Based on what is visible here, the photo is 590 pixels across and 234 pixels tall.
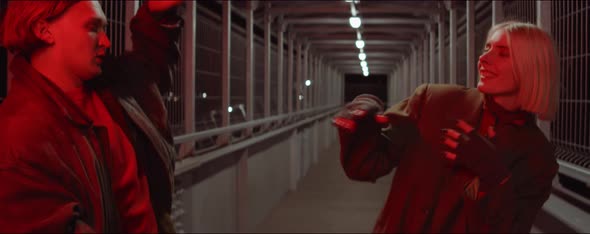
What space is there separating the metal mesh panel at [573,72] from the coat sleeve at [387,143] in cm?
136

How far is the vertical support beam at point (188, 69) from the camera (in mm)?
3223

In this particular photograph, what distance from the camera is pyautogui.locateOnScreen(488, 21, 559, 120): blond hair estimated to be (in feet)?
2.28

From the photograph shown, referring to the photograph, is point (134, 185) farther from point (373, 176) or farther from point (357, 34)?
point (357, 34)

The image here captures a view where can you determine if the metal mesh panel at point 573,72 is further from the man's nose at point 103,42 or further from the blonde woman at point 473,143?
the man's nose at point 103,42

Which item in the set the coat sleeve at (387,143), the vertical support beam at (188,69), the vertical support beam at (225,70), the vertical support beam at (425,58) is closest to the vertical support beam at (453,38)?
the vertical support beam at (425,58)

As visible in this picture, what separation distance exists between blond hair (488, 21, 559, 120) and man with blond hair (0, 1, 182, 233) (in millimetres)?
418

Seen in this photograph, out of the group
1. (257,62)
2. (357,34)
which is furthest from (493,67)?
(257,62)

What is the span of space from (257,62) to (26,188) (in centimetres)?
638

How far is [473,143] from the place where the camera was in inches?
26.7

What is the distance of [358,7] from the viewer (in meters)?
2.02

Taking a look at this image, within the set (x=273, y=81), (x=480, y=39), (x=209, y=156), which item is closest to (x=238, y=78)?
(x=209, y=156)

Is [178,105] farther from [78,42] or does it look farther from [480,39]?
[78,42]

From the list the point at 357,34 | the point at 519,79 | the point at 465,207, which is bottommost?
the point at 465,207

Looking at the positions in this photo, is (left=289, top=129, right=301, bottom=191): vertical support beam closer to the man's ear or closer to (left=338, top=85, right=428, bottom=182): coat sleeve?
(left=338, top=85, right=428, bottom=182): coat sleeve
